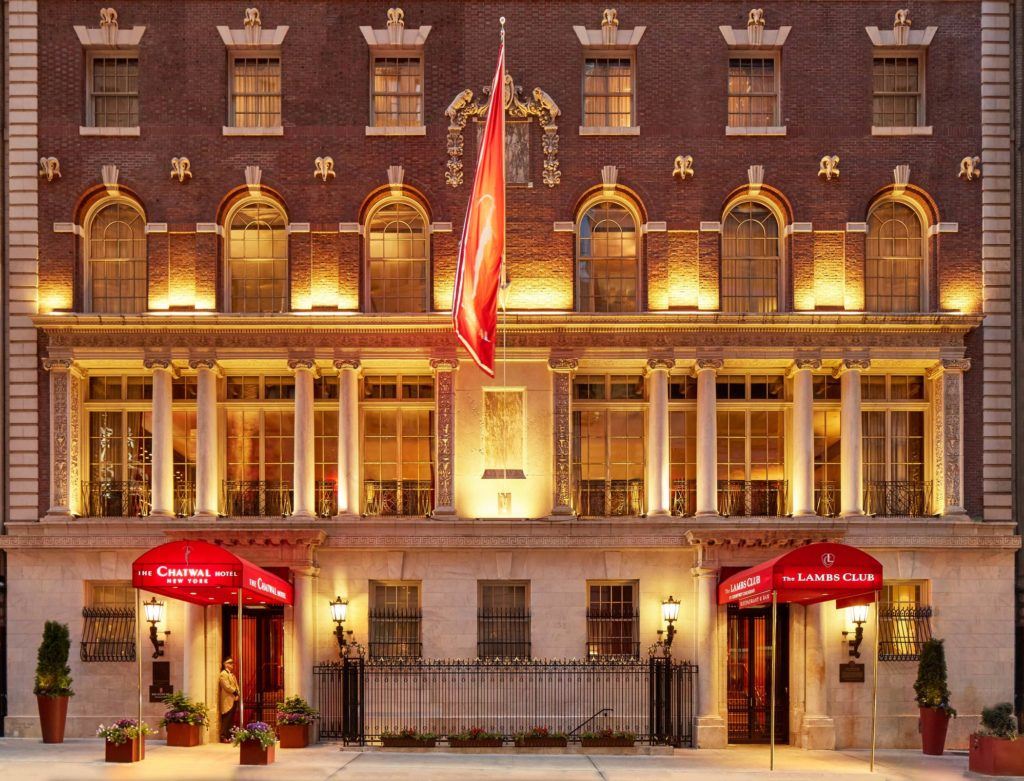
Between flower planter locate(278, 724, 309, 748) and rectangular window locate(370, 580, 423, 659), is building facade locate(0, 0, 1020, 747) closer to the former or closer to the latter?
rectangular window locate(370, 580, 423, 659)

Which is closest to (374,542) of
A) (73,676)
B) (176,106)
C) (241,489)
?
(241,489)

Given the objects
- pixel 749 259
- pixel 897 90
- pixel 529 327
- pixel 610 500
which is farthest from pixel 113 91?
pixel 897 90

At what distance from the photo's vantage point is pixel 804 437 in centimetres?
2820

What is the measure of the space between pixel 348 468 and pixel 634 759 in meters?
9.04

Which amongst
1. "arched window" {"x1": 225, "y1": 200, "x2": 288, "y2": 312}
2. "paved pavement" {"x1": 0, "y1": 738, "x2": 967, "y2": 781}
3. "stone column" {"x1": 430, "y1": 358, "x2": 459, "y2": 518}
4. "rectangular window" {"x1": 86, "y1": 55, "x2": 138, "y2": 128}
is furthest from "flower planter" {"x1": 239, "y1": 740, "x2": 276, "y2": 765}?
"rectangular window" {"x1": 86, "y1": 55, "x2": 138, "y2": 128}

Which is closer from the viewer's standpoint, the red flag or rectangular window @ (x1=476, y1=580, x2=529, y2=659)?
the red flag

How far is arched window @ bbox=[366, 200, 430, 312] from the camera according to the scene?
95.3ft

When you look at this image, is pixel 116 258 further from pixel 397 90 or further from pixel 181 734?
pixel 181 734

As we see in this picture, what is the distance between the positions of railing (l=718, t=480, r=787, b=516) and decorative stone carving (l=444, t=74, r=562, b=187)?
829cm

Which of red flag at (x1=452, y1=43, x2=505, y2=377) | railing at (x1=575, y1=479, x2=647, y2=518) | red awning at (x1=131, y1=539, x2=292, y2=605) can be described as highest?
red flag at (x1=452, y1=43, x2=505, y2=377)

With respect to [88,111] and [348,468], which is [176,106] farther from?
[348,468]

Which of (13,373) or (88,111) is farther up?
(88,111)

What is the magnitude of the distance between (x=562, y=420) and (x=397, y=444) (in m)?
3.99

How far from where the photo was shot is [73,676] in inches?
1099
